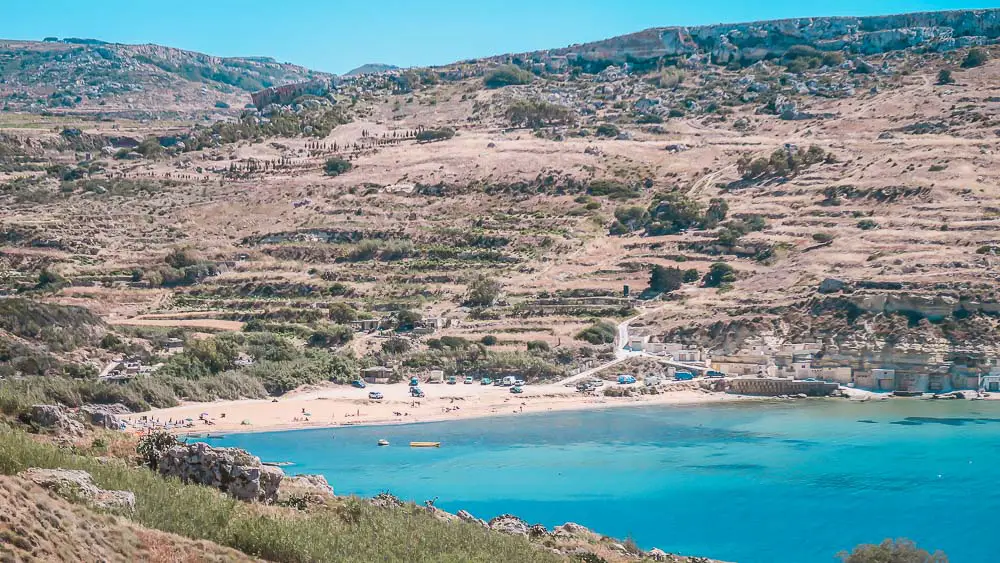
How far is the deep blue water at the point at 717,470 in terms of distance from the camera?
97.3 feet

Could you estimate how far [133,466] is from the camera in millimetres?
16609

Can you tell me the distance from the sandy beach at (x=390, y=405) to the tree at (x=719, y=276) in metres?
11.7

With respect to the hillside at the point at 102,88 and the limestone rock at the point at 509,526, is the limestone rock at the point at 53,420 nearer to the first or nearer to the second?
the limestone rock at the point at 509,526

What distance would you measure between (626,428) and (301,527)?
29.6m

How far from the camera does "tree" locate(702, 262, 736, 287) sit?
60062mm

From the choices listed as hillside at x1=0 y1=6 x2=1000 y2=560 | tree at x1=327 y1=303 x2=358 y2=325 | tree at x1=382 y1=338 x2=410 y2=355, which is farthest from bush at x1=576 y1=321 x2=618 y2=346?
tree at x1=327 y1=303 x2=358 y2=325

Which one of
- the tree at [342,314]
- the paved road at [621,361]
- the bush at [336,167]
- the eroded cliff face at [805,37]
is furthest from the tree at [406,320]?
the eroded cliff face at [805,37]

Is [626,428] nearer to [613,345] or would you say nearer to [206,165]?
[613,345]

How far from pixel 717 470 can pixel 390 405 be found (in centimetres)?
1507

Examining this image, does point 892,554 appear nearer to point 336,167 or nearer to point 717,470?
point 717,470

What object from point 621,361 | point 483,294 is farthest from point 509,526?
point 483,294

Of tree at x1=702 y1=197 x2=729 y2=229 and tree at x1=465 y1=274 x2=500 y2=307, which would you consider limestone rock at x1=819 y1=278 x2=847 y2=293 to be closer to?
tree at x1=702 y1=197 x2=729 y2=229

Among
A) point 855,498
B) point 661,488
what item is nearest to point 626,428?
point 661,488

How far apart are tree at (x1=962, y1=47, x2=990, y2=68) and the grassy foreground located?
90682 millimetres
